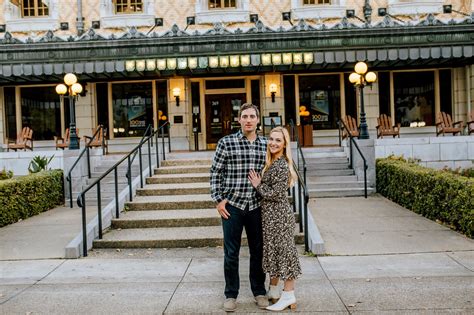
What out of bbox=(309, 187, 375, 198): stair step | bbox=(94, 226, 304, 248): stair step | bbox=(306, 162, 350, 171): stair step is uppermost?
bbox=(306, 162, 350, 171): stair step

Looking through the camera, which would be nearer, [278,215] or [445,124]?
[278,215]

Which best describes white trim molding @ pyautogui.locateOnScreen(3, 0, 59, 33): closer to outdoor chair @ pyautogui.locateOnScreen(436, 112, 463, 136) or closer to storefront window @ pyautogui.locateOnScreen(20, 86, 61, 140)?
storefront window @ pyautogui.locateOnScreen(20, 86, 61, 140)

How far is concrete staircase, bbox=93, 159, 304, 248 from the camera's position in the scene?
319 inches

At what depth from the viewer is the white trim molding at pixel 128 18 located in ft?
63.7

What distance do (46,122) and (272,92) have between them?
8968 millimetres

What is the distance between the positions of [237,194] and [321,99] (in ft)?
49.7

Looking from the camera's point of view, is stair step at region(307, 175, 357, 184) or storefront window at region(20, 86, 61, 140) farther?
storefront window at region(20, 86, 61, 140)

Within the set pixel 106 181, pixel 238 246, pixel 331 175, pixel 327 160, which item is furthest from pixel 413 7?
pixel 238 246

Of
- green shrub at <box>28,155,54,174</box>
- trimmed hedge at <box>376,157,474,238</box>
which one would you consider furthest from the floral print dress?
green shrub at <box>28,155,54,174</box>

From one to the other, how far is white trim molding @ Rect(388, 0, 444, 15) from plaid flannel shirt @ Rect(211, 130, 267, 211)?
16079 mm

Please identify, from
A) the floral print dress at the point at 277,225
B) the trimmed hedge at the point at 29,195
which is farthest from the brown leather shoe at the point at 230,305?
the trimmed hedge at the point at 29,195

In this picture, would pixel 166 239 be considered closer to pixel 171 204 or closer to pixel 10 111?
pixel 171 204

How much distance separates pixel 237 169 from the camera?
5145mm

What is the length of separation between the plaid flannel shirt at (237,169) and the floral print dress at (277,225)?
5.4 inches
